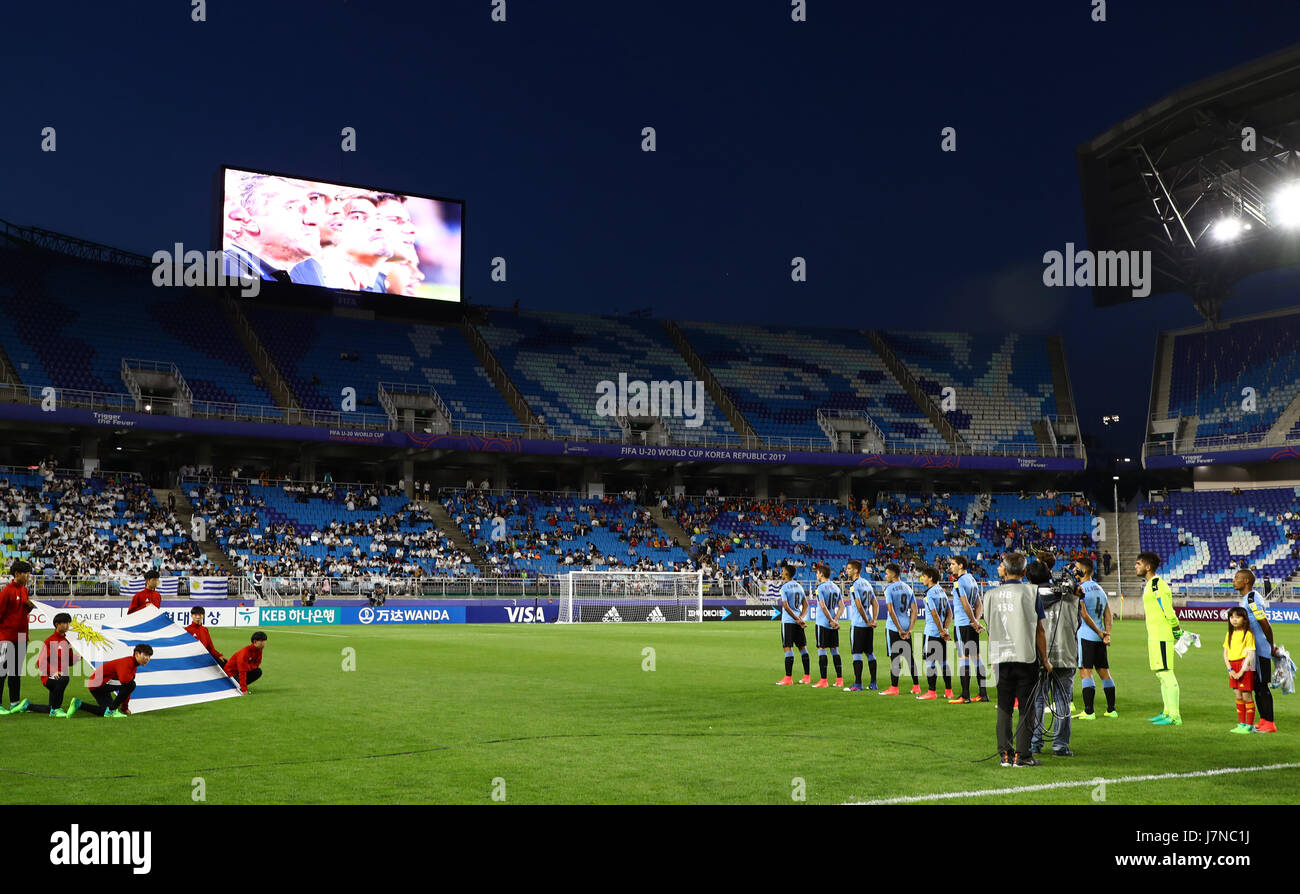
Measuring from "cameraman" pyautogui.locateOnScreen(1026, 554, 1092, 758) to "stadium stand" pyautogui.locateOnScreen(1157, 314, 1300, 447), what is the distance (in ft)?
198

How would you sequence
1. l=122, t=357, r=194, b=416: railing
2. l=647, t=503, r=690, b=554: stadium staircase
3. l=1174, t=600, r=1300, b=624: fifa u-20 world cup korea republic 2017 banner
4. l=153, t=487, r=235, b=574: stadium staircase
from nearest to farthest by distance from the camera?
1. l=1174, t=600, r=1300, b=624: fifa u-20 world cup korea republic 2017 banner
2. l=153, t=487, r=235, b=574: stadium staircase
3. l=122, t=357, r=194, b=416: railing
4. l=647, t=503, r=690, b=554: stadium staircase

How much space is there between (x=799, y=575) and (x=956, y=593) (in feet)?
131

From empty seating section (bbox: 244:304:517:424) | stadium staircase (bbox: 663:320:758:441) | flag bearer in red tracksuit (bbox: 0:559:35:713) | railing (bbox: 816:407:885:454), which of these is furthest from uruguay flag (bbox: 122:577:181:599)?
railing (bbox: 816:407:885:454)

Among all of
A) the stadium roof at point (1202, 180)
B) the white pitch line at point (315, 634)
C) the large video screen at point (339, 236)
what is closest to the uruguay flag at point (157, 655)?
the white pitch line at point (315, 634)

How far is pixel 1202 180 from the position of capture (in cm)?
5722

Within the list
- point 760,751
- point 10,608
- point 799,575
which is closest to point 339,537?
point 799,575

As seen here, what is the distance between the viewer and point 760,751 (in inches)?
477

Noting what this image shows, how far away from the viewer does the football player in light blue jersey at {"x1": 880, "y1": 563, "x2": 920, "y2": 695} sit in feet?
58.5

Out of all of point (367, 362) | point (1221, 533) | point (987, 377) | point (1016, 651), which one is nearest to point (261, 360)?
point (367, 362)

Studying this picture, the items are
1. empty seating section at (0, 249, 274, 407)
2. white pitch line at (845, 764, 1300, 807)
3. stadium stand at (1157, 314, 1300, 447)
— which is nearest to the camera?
white pitch line at (845, 764, 1300, 807)

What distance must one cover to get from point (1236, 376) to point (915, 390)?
19.0 m

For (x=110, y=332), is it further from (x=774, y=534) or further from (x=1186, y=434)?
(x=1186, y=434)

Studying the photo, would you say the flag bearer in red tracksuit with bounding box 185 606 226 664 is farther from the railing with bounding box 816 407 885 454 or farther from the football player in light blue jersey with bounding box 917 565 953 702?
the railing with bounding box 816 407 885 454
